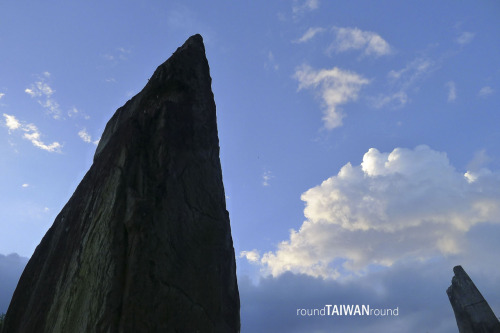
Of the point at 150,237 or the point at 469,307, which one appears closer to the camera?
the point at 150,237

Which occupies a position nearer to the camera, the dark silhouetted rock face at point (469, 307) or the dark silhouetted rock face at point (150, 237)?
the dark silhouetted rock face at point (150, 237)

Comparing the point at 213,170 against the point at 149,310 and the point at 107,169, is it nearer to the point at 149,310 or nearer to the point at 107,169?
the point at 107,169

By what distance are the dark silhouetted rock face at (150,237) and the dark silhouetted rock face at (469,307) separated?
38.4ft

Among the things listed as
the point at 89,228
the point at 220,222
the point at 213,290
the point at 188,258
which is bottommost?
the point at 213,290

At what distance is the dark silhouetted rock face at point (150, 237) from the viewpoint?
4.16m

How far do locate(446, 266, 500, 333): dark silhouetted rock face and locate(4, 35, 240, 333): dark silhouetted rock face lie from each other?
38.4 ft

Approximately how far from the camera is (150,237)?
4.39 metres

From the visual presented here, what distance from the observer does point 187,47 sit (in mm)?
6652

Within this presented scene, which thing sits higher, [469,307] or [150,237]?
[469,307]

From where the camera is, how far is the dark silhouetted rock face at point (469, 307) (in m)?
12.8

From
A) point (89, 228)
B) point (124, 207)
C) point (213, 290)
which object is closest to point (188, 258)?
point (213, 290)

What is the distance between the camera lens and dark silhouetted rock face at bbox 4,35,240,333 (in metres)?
4.16

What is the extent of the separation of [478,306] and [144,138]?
13794 millimetres

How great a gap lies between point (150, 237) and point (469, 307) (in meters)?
13.6
